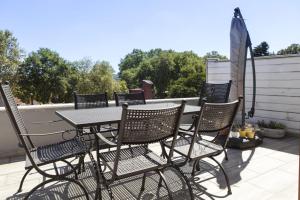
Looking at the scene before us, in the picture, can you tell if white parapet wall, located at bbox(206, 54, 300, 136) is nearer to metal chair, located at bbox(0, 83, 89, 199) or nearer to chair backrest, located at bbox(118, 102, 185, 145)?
chair backrest, located at bbox(118, 102, 185, 145)

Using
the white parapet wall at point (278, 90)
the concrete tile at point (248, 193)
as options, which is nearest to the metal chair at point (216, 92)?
the concrete tile at point (248, 193)

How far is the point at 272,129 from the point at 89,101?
10.7 feet

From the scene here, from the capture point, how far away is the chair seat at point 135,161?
1871 millimetres

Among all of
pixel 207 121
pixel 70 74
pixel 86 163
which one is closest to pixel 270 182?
pixel 207 121

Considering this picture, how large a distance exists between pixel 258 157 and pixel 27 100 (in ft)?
80.1

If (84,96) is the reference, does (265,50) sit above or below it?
above

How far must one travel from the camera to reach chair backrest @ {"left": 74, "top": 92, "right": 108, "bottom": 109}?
130 inches

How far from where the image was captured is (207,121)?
2.21 m

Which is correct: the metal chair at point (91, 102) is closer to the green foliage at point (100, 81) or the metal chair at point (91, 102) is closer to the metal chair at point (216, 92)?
the metal chair at point (216, 92)

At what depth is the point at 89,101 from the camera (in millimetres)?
3418

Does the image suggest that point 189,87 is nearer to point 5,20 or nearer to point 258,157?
point 258,157

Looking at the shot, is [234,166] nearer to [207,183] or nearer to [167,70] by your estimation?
[207,183]

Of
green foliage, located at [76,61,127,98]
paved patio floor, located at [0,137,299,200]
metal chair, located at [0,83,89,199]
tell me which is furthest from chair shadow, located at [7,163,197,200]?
green foliage, located at [76,61,127,98]

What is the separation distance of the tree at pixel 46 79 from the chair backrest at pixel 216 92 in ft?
75.8
